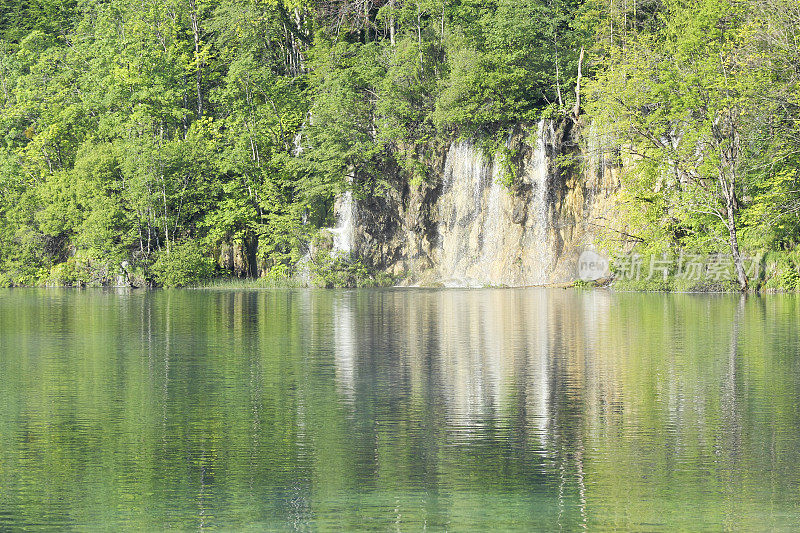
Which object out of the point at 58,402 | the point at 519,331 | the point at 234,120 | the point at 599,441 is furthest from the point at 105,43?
the point at 599,441

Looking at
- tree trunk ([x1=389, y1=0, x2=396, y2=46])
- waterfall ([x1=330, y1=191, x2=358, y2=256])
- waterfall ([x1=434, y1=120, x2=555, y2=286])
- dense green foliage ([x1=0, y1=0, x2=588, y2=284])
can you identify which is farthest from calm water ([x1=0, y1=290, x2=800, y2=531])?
tree trunk ([x1=389, y1=0, x2=396, y2=46])

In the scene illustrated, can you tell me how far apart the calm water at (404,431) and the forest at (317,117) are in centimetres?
2110

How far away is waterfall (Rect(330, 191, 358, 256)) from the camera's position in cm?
5791

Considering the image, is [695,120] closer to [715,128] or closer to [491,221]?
[715,128]

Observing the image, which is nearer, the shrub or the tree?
the tree

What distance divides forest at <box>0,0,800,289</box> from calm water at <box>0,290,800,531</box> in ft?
69.2

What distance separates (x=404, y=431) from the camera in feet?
35.1

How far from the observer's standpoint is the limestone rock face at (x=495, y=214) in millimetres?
52219

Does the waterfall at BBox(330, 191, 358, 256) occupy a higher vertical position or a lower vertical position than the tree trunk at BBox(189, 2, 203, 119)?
lower

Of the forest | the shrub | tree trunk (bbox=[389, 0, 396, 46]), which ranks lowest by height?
the shrub

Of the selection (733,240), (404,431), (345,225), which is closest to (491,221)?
(345,225)

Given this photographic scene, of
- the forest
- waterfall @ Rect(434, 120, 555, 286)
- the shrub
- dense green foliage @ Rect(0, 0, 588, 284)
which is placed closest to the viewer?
the forest

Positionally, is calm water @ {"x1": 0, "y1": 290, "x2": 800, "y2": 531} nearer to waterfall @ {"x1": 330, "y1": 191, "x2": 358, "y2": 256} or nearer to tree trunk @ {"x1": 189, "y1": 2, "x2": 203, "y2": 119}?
waterfall @ {"x1": 330, "y1": 191, "x2": 358, "y2": 256}

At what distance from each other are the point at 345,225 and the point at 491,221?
8806 mm
